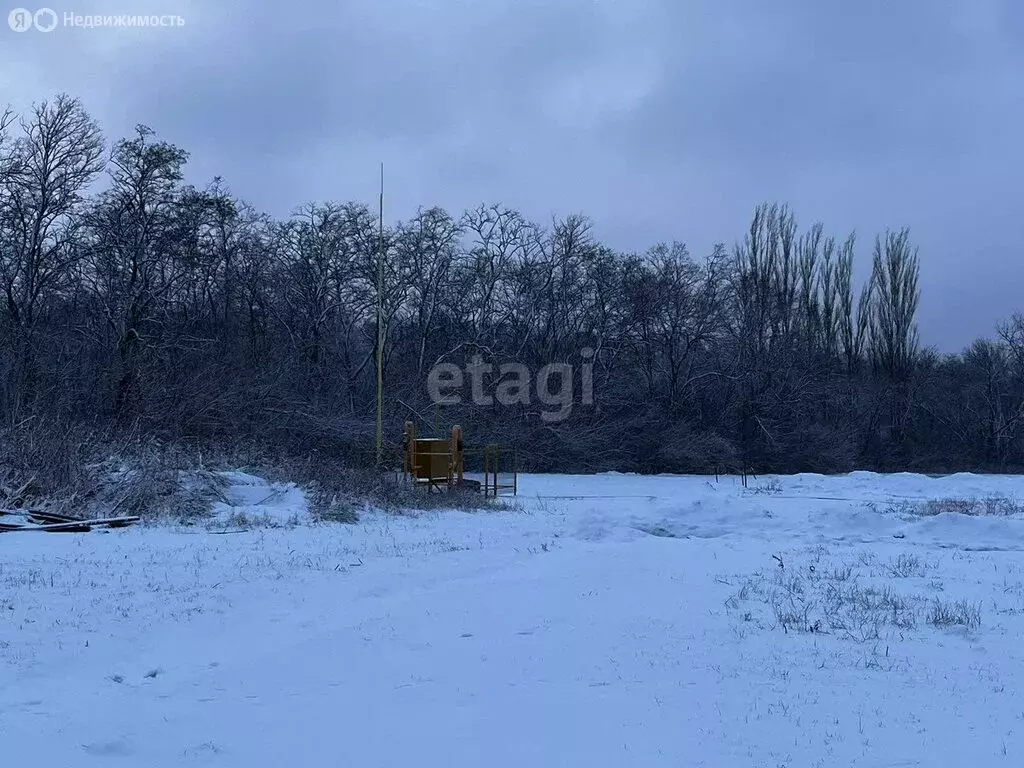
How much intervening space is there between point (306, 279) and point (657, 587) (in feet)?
117

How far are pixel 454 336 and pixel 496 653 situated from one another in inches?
1546

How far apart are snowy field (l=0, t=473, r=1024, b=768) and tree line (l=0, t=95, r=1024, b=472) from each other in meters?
19.4

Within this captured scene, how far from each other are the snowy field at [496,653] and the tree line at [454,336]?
63.7 ft

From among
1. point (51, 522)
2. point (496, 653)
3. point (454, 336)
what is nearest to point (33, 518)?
point (51, 522)

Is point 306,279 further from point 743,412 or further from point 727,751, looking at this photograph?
point 727,751

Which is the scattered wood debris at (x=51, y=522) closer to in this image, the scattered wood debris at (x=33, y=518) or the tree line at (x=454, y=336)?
the scattered wood debris at (x=33, y=518)

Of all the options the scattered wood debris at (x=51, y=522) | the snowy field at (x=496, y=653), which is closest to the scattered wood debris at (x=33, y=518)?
the scattered wood debris at (x=51, y=522)

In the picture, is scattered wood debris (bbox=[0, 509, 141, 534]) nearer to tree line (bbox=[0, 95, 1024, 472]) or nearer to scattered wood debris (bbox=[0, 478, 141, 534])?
scattered wood debris (bbox=[0, 478, 141, 534])

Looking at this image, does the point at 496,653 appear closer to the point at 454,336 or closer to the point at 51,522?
the point at 51,522

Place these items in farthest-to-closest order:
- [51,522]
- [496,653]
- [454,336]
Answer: [454,336] → [51,522] → [496,653]

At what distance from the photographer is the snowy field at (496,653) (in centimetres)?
511

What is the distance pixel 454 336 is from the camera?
4606 cm

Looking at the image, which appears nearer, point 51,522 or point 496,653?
point 496,653

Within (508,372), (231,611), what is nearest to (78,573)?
(231,611)
